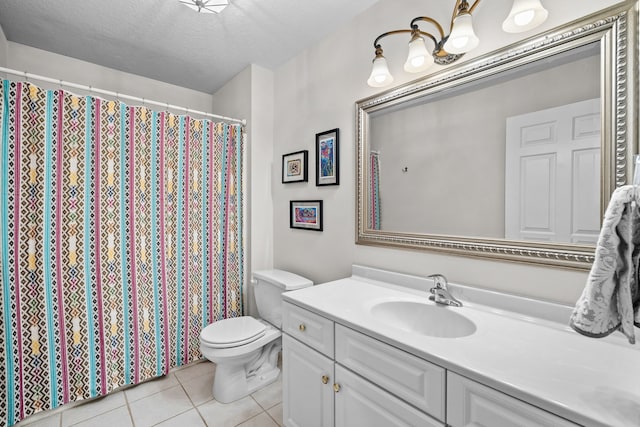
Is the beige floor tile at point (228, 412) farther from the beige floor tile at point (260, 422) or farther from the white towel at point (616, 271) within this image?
the white towel at point (616, 271)

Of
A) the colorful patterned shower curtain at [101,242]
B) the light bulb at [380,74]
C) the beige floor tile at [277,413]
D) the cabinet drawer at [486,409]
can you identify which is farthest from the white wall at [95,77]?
the cabinet drawer at [486,409]

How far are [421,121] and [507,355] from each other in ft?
3.62

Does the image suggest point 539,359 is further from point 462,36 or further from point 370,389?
point 462,36

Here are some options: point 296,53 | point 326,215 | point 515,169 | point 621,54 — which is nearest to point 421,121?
point 515,169

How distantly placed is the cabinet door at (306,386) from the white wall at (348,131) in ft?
2.09

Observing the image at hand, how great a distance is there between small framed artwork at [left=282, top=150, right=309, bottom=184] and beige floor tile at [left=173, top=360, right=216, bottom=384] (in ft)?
5.00

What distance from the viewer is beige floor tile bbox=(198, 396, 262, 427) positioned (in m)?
1.64

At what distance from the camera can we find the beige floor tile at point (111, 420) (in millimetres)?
1601

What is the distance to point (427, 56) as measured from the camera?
4.42ft

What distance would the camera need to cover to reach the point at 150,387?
6.35ft

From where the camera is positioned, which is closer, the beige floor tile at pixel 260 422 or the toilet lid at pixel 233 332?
the beige floor tile at pixel 260 422

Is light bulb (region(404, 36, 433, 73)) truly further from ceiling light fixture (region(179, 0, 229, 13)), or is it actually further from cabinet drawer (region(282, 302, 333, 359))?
cabinet drawer (region(282, 302, 333, 359))

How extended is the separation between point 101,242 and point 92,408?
99 cm

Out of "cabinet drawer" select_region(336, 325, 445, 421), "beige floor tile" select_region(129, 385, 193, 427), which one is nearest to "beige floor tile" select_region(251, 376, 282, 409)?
"beige floor tile" select_region(129, 385, 193, 427)
